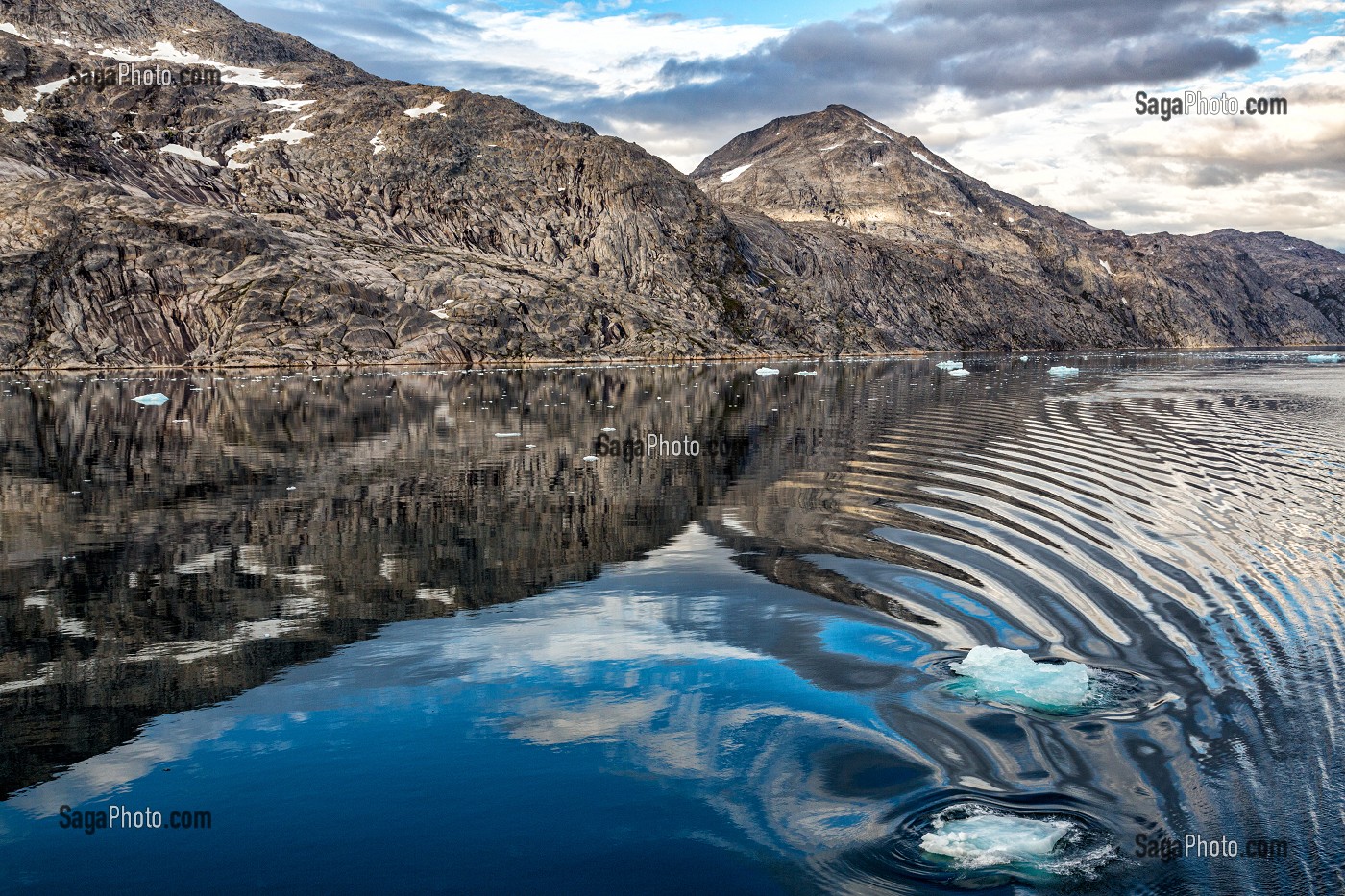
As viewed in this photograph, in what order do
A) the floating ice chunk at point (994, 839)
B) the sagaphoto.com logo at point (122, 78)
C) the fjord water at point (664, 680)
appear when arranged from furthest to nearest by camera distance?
the sagaphoto.com logo at point (122, 78), the fjord water at point (664, 680), the floating ice chunk at point (994, 839)

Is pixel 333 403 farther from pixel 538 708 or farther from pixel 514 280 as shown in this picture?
pixel 514 280

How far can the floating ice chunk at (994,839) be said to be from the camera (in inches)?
319

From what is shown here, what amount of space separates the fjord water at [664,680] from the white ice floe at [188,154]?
166 metres

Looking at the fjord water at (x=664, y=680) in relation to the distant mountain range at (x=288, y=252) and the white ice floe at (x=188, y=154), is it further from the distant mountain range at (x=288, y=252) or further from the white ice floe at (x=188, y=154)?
the white ice floe at (x=188, y=154)

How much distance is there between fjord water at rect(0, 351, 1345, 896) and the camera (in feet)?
27.0

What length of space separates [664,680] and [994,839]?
4.80 metres

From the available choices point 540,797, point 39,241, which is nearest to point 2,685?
point 540,797

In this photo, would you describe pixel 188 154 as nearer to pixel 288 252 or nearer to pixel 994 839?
pixel 288 252

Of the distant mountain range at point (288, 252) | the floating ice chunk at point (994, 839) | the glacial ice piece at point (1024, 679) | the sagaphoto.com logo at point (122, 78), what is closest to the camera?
the floating ice chunk at point (994, 839)

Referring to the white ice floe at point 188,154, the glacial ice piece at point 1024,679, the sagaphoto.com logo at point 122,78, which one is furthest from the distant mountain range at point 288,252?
the glacial ice piece at point 1024,679

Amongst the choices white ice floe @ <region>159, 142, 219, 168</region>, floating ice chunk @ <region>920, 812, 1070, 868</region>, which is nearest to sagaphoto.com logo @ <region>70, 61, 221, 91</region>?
white ice floe @ <region>159, 142, 219, 168</region>

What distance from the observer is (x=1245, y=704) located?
A: 11008 mm

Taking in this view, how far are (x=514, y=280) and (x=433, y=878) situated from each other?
15731cm

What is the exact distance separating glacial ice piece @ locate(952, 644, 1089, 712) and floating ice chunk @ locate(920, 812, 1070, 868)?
2832 mm
